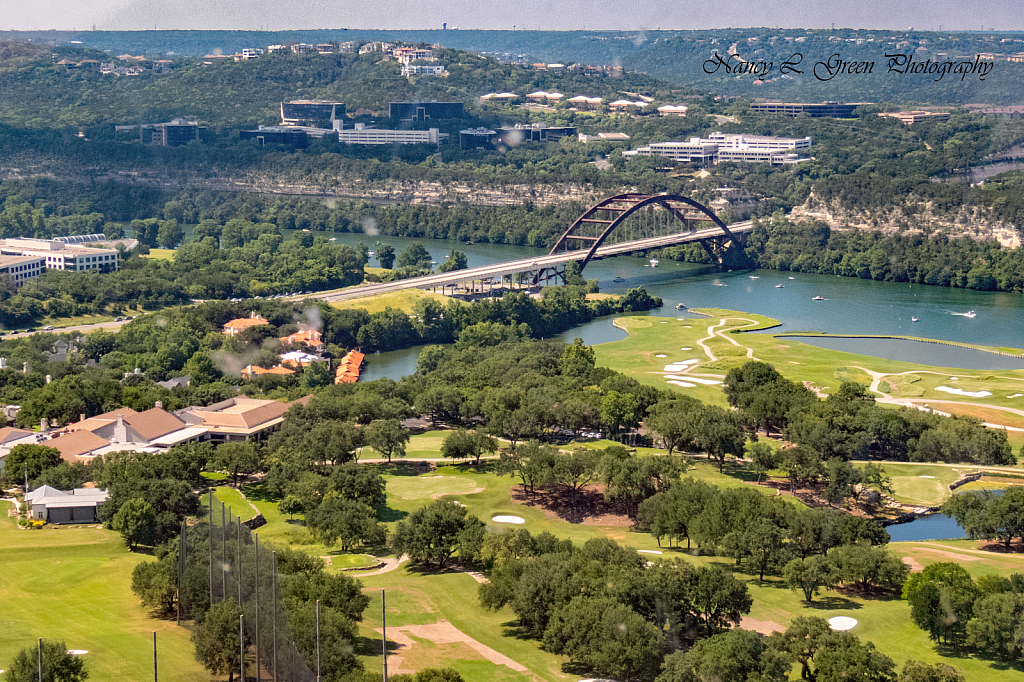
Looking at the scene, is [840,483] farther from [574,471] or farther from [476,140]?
[476,140]

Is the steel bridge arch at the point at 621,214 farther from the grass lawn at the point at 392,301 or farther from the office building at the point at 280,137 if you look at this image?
the office building at the point at 280,137

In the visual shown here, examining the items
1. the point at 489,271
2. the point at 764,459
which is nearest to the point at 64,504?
the point at 764,459

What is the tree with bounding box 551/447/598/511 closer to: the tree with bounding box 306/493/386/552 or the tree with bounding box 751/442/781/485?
the tree with bounding box 751/442/781/485

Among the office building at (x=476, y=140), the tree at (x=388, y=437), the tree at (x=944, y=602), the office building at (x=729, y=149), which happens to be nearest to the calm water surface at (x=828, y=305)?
the tree at (x=388, y=437)

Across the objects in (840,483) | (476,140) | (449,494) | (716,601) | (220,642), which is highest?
(476,140)

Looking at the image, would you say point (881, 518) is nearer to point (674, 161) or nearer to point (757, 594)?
point (757, 594)
